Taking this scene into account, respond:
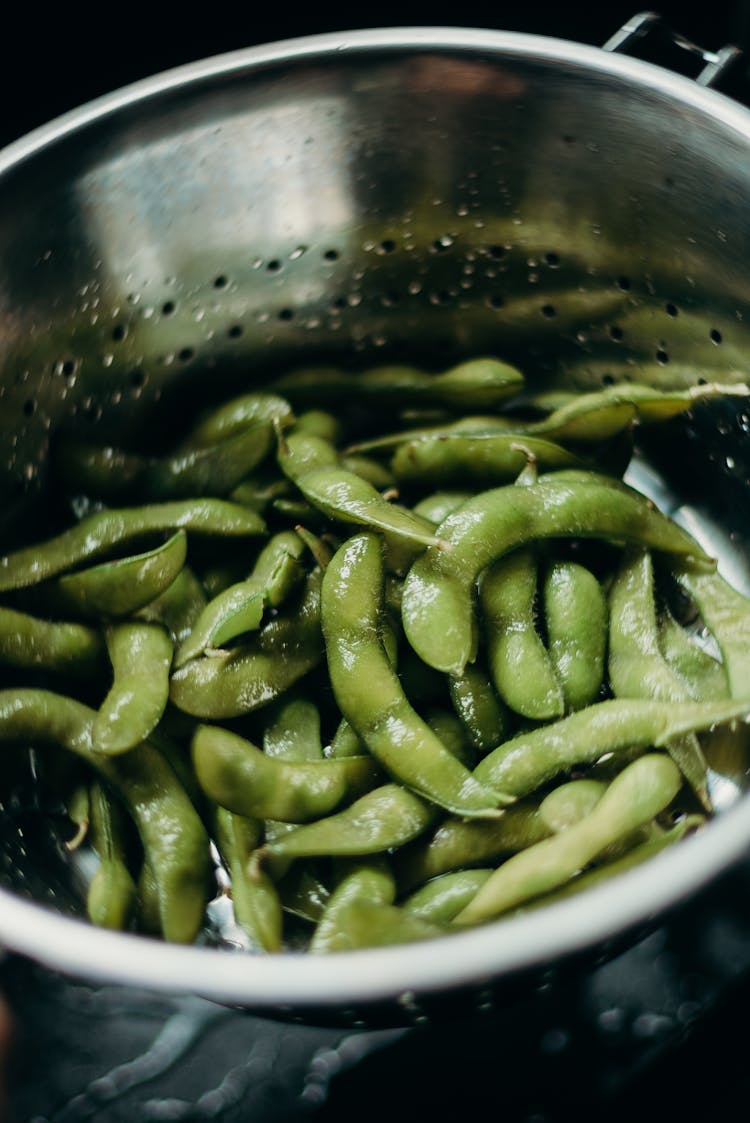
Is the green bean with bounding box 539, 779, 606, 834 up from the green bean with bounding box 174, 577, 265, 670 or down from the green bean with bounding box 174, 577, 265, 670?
up

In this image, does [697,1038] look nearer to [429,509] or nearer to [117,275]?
[429,509]

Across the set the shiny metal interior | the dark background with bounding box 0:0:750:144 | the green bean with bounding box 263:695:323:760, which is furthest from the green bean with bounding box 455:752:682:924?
the dark background with bounding box 0:0:750:144

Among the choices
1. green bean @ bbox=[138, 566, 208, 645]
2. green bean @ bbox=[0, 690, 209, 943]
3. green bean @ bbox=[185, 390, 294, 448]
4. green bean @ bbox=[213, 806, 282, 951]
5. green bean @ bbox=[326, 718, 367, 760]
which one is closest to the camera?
green bean @ bbox=[213, 806, 282, 951]

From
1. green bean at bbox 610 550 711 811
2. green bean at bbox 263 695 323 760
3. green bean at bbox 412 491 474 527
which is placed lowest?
green bean at bbox 263 695 323 760

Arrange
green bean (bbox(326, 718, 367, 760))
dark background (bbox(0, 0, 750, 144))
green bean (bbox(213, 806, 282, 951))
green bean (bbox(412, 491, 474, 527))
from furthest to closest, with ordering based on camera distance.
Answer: dark background (bbox(0, 0, 750, 144)), green bean (bbox(412, 491, 474, 527)), green bean (bbox(326, 718, 367, 760)), green bean (bbox(213, 806, 282, 951))

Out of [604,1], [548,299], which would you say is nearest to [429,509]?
[548,299]

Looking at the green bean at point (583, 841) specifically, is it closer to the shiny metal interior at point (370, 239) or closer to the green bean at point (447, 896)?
the green bean at point (447, 896)

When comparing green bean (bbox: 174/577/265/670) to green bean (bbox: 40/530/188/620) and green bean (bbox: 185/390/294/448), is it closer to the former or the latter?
green bean (bbox: 40/530/188/620)

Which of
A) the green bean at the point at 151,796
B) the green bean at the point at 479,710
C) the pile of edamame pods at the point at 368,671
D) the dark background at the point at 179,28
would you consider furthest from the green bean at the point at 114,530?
the dark background at the point at 179,28

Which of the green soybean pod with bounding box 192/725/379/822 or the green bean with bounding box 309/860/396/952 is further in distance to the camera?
the green soybean pod with bounding box 192/725/379/822
